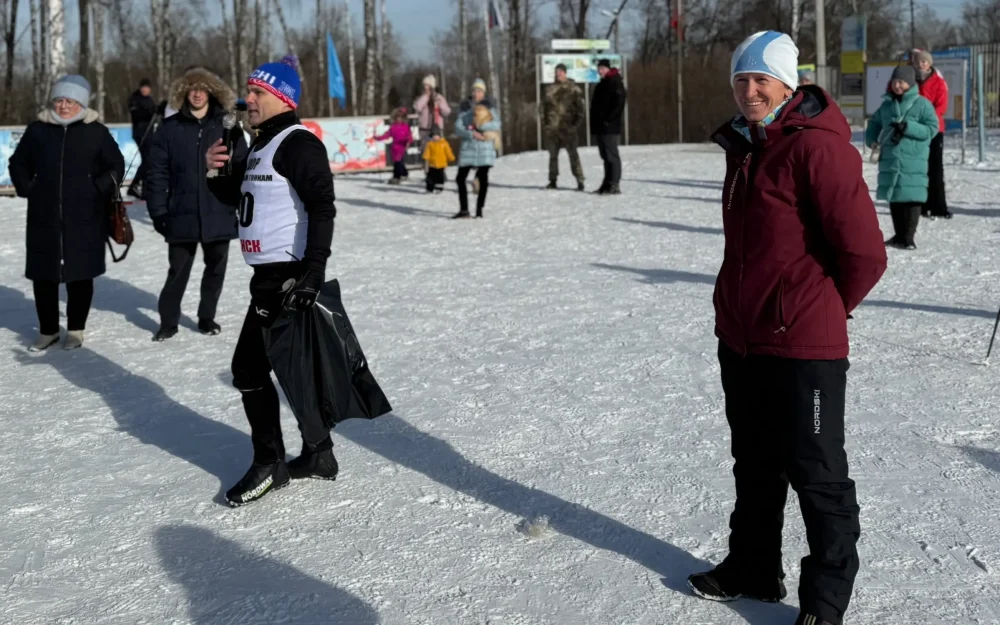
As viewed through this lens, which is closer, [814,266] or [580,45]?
[814,266]

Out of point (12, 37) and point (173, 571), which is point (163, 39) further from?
point (173, 571)

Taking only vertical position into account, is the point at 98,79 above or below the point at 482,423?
above

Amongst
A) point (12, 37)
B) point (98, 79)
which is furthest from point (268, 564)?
point (12, 37)

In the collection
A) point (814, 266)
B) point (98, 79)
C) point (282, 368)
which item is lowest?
point (282, 368)

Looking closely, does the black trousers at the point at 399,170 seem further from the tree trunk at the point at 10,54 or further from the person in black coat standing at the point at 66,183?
the tree trunk at the point at 10,54

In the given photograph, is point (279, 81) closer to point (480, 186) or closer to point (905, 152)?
point (905, 152)

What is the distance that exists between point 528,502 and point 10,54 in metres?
29.7

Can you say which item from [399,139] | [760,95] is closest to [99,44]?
[399,139]

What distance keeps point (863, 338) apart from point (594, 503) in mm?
3090

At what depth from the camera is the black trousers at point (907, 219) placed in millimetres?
9469

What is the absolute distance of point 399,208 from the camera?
1438 centimetres

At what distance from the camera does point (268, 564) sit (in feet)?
12.1

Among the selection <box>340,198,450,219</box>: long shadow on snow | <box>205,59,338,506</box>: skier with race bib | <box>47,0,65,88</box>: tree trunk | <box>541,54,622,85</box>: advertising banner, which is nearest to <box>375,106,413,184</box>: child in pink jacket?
<box>340,198,450,219</box>: long shadow on snow

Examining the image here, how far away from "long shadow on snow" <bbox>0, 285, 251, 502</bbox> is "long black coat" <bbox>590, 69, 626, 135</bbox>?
29.4 ft
